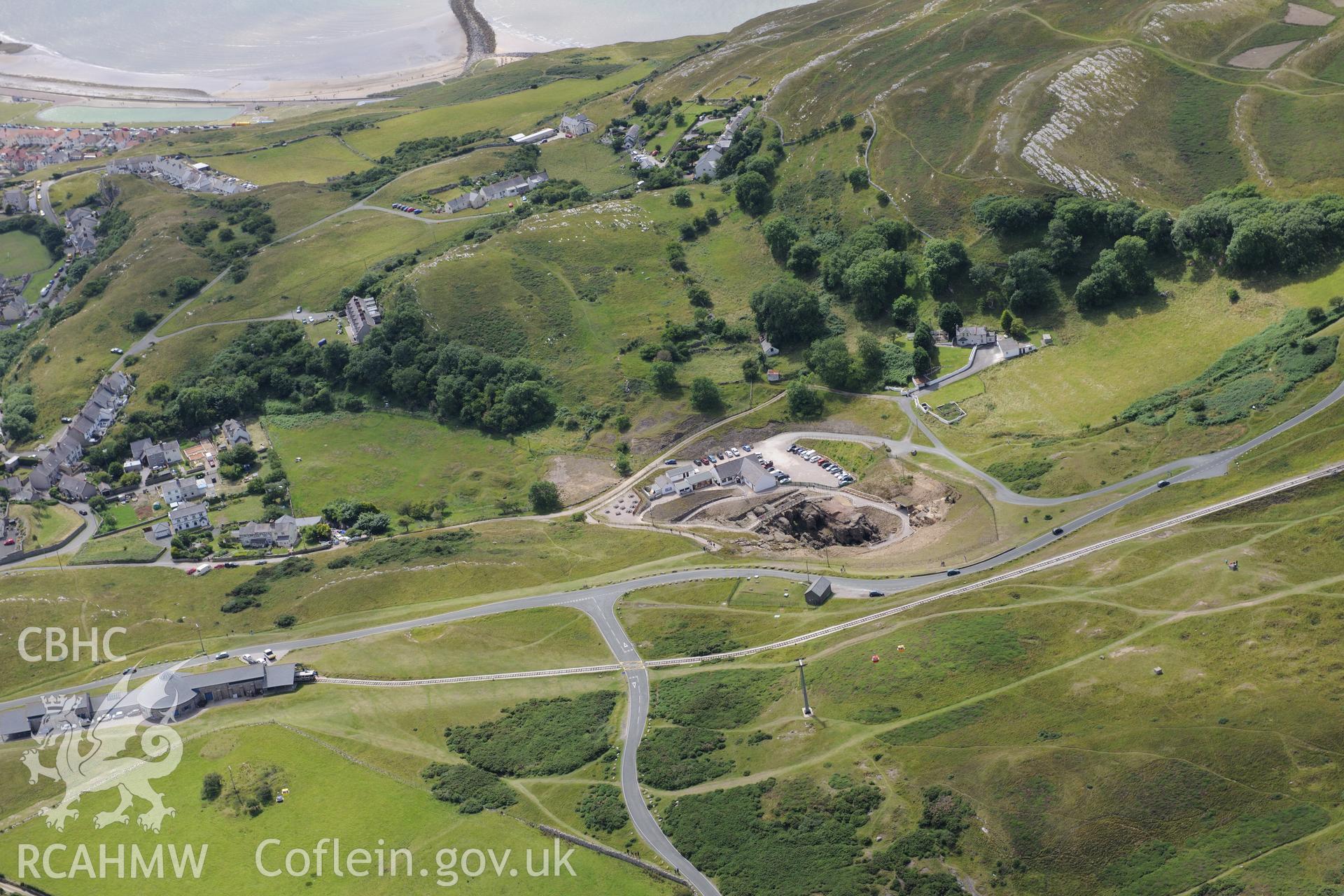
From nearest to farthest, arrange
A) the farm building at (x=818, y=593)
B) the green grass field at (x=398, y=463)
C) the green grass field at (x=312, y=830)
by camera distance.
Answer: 1. the green grass field at (x=312, y=830)
2. the farm building at (x=818, y=593)
3. the green grass field at (x=398, y=463)

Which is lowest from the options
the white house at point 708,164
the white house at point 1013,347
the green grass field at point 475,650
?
the green grass field at point 475,650

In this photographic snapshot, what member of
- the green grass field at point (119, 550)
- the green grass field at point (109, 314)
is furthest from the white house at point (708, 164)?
the green grass field at point (119, 550)

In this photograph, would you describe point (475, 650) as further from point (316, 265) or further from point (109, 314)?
point (109, 314)

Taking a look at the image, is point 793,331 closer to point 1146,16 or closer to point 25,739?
point 1146,16

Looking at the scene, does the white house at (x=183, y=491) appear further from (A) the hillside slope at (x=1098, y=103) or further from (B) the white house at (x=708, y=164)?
(A) the hillside slope at (x=1098, y=103)

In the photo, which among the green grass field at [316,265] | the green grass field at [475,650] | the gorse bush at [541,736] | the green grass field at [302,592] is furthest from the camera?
the green grass field at [316,265]

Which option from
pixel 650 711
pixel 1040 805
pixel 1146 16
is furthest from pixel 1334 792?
pixel 1146 16

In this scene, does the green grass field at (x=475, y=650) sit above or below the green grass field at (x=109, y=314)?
below

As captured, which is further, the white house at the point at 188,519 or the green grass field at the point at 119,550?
the white house at the point at 188,519

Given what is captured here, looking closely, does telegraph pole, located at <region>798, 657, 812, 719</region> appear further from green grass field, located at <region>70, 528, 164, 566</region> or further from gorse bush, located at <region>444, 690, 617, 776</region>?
green grass field, located at <region>70, 528, 164, 566</region>

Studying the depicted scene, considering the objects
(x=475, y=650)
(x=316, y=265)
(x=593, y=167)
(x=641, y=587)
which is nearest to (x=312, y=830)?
(x=475, y=650)
